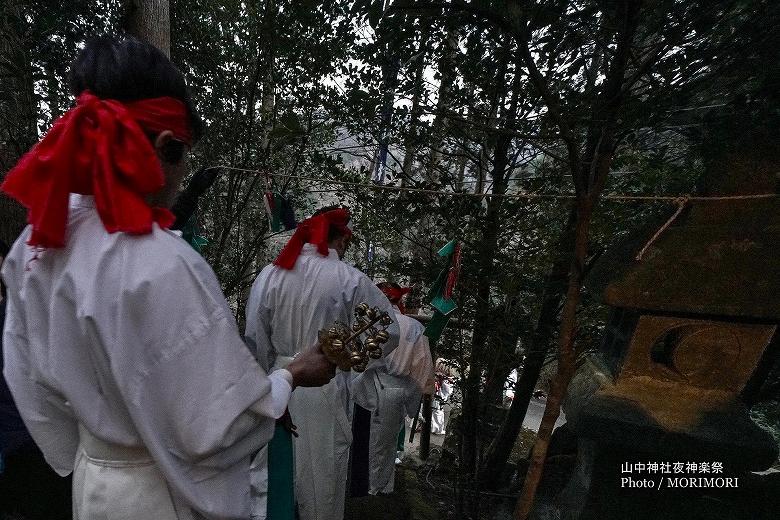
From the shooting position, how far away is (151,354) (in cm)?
110

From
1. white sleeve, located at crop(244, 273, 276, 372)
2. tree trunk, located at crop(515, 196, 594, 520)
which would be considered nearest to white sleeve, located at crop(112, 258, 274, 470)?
tree trunk, located at crop(515, 196, 594, 520)

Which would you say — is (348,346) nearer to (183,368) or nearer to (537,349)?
(183,368)

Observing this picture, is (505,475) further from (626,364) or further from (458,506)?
(626,364)

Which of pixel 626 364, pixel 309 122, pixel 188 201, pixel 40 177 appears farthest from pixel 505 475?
pixel 40 177

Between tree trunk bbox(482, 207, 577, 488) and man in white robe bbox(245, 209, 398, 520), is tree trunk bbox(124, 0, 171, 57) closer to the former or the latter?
man in white robe bbox(245, 209, 398, 520)

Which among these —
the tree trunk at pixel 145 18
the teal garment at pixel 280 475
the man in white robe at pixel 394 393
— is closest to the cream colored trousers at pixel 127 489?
the teal garment at pixel 280 475

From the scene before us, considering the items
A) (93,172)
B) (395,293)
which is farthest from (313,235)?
(93,172)

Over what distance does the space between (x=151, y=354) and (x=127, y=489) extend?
1.54 feet

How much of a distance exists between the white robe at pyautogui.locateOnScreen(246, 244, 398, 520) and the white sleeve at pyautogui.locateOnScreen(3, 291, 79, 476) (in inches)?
78.3

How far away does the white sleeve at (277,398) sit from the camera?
1241 mm

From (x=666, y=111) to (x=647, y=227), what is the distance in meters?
0.65

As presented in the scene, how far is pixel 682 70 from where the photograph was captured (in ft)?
7.75

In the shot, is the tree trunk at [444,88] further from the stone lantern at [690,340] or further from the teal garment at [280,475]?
the teal garment at [280,475]

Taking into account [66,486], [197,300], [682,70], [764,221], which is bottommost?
[66,486]
